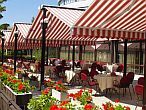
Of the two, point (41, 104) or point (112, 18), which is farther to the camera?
point (112, 18)

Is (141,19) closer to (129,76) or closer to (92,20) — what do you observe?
(92,20)

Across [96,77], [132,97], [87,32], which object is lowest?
[132,97]

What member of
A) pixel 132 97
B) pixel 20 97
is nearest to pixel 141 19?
pixel 132 97

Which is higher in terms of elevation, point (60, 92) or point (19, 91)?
point (19, 91)

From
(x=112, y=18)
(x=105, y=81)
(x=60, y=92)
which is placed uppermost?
(x=112, y=18)

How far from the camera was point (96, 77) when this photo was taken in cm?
1052

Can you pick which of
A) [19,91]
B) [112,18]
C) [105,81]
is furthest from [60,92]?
[112,18]

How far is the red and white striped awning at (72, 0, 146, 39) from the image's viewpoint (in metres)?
7.01

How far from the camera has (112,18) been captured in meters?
8.02

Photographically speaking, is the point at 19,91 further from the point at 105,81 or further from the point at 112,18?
the point at 105,81

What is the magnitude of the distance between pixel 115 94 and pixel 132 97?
81 cm

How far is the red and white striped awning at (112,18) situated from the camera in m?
7.01

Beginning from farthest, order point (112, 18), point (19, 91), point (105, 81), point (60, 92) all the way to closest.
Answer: point (105, 81) < point (60, 92) < point (112, 18) < point (19, 91)

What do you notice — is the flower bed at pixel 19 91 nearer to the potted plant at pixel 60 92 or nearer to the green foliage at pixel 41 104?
the potted plant at pixel 60 92
